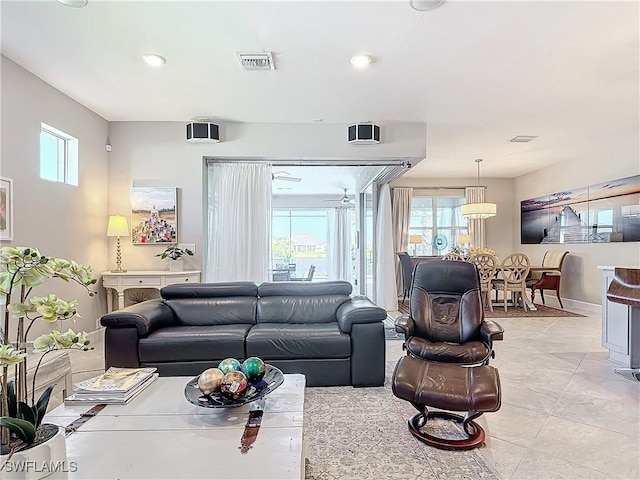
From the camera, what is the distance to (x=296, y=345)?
10.3 feet

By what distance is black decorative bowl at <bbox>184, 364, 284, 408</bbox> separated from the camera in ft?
5.59

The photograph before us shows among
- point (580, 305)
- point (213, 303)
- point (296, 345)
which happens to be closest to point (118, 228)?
point (213, 303)

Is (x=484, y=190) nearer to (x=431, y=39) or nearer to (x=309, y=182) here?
(x=309, y=182)

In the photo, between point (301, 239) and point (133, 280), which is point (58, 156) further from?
point (301, 239)

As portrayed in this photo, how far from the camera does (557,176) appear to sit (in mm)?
7418

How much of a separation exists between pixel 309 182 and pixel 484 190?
13.1 feet

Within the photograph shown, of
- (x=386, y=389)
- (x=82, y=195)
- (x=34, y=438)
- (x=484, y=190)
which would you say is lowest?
(x=386, y=389)

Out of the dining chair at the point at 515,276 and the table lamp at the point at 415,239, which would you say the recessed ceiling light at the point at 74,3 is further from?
the table lamp at the point at 415,239

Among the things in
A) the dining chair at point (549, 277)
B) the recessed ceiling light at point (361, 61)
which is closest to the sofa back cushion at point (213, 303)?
the recessed ceiling light at point (361, 61)

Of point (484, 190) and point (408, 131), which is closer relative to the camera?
point (408, 131)

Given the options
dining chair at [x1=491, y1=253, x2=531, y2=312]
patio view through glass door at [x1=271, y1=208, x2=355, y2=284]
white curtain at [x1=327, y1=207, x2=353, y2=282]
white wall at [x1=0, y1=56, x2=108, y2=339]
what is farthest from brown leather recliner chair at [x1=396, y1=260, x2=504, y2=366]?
patio view through glass door at [x1=271, y1=208, x2=355, y2=284]

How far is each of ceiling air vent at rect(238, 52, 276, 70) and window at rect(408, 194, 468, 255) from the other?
6230 mm

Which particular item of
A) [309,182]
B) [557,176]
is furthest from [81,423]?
[557,176]

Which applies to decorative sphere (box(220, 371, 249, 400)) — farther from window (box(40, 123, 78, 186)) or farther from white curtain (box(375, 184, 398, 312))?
white curtain (box(375, 184, 398, 312))
